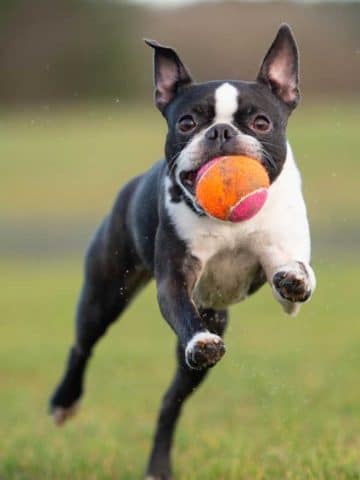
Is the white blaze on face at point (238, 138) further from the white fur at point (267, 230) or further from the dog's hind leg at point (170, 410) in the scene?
the dog's hind leg at point (170, 410)

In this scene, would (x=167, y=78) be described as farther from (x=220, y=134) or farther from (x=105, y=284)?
(x=105, y=284)

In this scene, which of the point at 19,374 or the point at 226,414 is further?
the point at 19,374

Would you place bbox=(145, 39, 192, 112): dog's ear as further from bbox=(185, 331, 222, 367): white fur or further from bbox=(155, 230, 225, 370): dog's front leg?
bbox=(185, 331, 222, 367): white fur

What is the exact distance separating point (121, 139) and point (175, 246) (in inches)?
1273

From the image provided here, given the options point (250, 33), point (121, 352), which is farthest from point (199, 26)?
point (121, 352)

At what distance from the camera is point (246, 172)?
193 inches

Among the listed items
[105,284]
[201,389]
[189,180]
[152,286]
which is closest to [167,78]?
[189,180]

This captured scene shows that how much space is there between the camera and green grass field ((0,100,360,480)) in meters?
6.55

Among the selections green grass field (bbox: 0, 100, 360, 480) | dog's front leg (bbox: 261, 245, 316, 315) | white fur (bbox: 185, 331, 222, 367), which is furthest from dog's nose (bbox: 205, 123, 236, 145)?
green grass field (bbox: 0, 100, 360, 480)

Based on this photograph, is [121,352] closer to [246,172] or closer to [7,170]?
[246,172]

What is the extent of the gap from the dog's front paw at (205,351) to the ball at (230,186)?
0.58 meters

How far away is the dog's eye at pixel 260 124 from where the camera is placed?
5102 millimetres

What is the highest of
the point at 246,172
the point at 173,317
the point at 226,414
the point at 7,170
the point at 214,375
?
the point at 246,172

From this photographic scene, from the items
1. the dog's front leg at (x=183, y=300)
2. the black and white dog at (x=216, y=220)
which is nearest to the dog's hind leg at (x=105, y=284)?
the black and white dog at (x=216, y=220)
